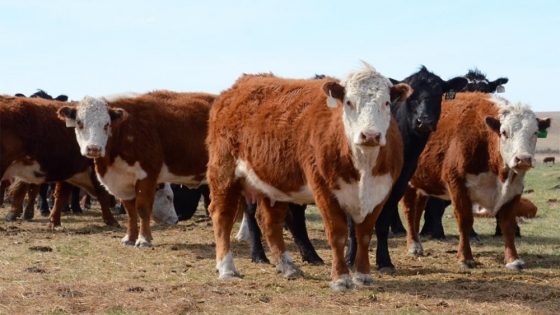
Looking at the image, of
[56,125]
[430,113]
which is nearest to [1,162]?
[56,125]

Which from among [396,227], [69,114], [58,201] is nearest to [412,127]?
[396,227]

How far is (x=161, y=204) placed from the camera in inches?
585

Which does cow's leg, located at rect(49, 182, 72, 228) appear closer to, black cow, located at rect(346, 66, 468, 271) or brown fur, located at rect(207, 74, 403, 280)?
brown fur, located at rect(207, 74, 403, 280)

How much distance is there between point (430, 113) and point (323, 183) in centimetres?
228

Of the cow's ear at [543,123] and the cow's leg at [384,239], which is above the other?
the cow's ear at [543,123]

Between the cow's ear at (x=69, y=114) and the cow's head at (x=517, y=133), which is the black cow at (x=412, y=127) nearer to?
the cow's head at (x=517, y=133)

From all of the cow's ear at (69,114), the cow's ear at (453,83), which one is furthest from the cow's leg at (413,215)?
the cow's ear at (69,114)

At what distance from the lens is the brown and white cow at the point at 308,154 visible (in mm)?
7660

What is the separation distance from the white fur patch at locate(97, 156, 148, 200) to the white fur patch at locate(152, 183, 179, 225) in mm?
2716

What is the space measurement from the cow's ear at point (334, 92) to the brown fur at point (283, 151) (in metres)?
0.02

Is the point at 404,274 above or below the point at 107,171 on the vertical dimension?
below

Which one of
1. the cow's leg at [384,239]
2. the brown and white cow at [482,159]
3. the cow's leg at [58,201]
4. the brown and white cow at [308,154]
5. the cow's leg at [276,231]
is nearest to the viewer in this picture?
the brown and white cow at [308,154]

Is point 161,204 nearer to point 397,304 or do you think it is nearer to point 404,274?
point 404,274

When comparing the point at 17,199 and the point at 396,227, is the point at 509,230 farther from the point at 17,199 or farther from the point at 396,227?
the point at 17,199
